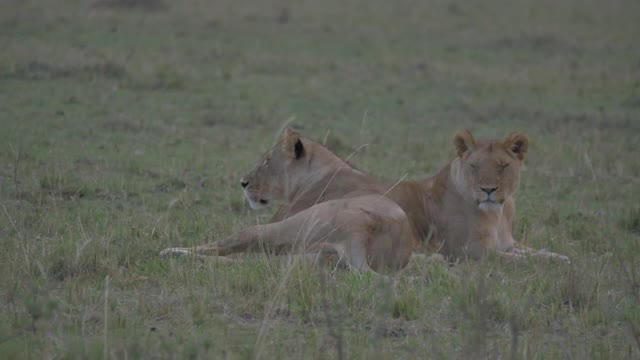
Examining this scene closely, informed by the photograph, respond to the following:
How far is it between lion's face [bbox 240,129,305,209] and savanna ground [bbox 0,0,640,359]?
0.77ft

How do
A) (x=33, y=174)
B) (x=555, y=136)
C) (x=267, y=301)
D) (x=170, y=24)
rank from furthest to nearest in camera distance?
(x=170, y=24)
(x=555, y=136)
(x=33, y=174)
(x=267, y=301)

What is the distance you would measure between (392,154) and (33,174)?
335 centimetres

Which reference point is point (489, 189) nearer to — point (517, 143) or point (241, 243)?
point (517, 143)

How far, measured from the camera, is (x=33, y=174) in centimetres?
792

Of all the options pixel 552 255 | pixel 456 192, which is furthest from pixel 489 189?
pixel 552 255

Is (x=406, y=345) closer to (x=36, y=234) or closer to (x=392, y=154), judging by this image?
(x=36, y=234)

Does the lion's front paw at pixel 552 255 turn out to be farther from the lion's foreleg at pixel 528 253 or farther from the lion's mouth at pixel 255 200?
the lion's mouth at pixel 255 200

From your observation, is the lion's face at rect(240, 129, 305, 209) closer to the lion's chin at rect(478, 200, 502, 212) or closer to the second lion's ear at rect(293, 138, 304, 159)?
the second lion's ear at rect(293, 138, 304, 159)

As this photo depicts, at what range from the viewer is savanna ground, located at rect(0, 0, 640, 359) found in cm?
447

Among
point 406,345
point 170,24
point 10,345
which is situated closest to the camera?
point 10,345

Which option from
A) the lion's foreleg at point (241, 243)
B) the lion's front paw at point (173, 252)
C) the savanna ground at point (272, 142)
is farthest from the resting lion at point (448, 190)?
the lion's front paw at point (173, 252)

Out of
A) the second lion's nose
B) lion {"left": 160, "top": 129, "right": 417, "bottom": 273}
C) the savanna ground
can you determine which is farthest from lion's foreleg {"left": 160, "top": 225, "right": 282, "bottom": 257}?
the second lion's nose

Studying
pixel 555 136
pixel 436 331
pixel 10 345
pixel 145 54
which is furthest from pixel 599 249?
pixel 145 54

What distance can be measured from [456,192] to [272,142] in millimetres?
3883
